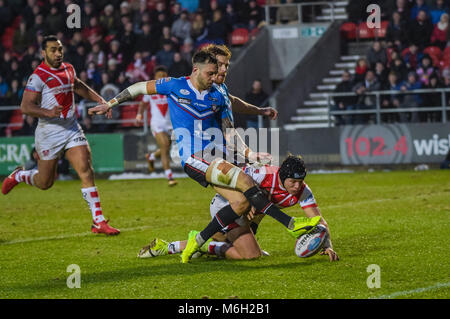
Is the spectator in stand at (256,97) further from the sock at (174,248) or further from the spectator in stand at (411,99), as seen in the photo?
the sock at (174,248)

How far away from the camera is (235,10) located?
2338 cm

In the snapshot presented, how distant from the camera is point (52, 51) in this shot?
32.3 ft

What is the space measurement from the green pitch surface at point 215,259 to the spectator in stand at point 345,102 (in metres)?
4.74

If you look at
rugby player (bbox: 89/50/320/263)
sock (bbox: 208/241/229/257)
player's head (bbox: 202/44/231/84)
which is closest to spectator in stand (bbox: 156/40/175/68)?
player's head (bbox: 202/44/231/84)

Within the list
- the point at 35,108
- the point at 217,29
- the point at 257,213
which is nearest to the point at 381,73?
the point at 217,29

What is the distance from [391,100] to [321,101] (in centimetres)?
297

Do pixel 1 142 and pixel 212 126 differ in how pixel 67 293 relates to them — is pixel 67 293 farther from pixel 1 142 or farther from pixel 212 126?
pixel 1 142

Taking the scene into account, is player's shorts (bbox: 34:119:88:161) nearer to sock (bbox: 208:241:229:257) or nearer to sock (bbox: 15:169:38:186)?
sock (bbox: 15:169:38:186)

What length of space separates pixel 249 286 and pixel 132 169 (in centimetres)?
1395

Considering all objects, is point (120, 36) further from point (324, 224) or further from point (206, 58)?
point (324, 224)

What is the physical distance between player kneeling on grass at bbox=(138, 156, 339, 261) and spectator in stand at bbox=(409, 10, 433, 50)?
13.2 meters

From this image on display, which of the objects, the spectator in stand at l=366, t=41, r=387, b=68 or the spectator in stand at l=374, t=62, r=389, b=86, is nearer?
the spectator in stand at l=374, t=62, r=389, b=86

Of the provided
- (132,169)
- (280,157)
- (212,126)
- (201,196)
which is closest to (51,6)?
(132,169)

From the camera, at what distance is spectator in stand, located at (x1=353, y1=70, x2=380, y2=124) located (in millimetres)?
19422
